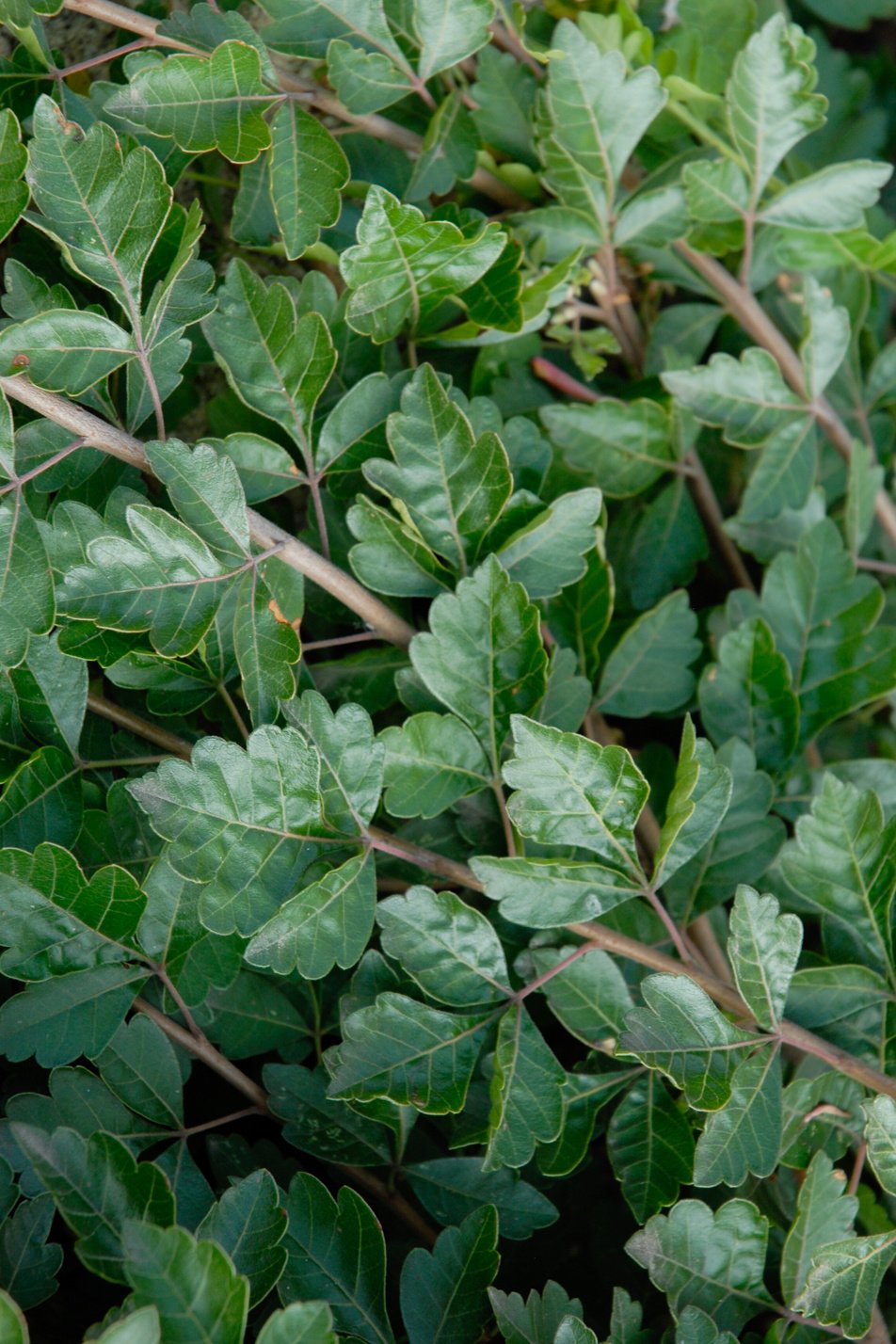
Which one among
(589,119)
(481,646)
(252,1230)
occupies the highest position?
(589,119)

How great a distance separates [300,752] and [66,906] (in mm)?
185

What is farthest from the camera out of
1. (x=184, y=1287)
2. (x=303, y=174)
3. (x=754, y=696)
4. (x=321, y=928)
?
(x=754, y=696)

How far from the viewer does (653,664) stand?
0.95 metres

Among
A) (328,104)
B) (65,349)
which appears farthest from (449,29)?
(65,349)

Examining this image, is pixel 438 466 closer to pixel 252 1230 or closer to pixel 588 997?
pixel 588 997

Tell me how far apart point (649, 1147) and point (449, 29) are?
0.83 m

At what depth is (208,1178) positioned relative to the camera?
2.97 ft

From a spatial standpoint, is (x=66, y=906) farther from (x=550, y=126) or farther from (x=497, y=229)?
(x=550, y=126)

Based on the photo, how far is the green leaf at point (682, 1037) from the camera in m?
0.71

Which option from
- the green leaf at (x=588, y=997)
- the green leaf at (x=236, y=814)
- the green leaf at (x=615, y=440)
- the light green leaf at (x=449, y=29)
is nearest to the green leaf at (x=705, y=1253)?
the green leaf at (x=588, y=997)

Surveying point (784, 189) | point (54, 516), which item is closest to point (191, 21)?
point (54, 516)

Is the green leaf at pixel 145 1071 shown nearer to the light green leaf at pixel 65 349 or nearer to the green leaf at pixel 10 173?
the light green leaf at pixel 65 349

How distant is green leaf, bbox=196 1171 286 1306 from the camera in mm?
669

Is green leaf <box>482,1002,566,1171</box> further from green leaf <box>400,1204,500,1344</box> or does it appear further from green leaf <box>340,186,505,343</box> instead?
green leaf <box>340,186,505,343</box>
